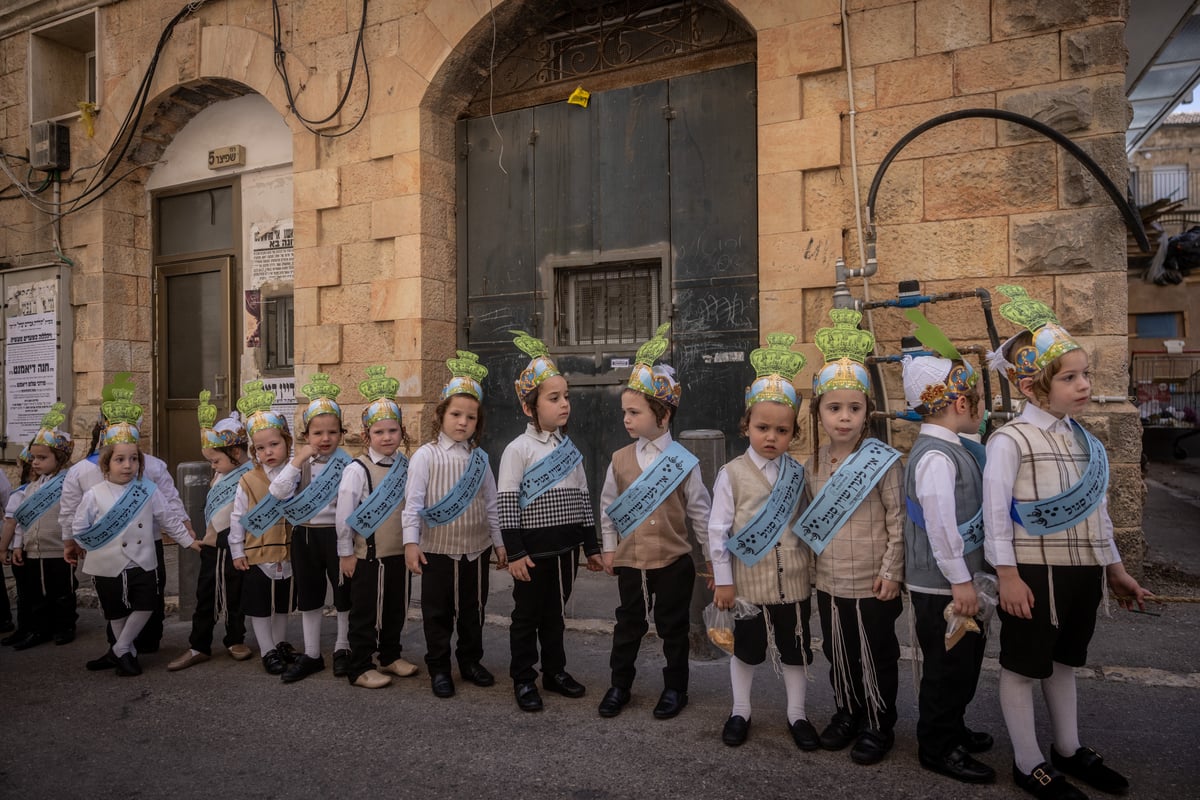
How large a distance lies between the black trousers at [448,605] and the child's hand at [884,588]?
194 centimetres

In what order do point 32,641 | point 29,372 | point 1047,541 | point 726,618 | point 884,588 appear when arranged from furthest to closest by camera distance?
point 29,372 < point 32,641 < point 726,618 < point 884,588 < point 1047,541

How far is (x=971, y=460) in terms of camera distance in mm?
2986

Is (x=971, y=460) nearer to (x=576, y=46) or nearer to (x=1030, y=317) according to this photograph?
(x=1030, y=317)

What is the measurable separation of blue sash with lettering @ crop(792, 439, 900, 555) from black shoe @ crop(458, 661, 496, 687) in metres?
1.83

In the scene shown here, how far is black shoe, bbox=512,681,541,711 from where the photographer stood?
3.68m

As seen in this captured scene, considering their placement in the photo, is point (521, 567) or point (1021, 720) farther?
point (521, 567)

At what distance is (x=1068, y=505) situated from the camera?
272cm

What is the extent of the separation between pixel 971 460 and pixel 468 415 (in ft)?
7.44

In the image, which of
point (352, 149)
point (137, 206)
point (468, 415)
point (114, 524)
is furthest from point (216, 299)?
point (468, 415)

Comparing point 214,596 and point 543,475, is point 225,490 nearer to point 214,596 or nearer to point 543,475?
point 214,596

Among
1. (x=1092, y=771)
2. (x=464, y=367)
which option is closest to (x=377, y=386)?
(x=464, y=367)

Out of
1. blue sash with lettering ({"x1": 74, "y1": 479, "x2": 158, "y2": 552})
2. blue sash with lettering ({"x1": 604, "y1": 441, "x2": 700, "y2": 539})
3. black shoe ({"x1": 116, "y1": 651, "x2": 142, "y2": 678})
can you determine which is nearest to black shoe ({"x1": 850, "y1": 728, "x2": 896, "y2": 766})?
blue sash with lettering ({"x1": 604, "y1": 441, "x2": 700, "y2": 539})

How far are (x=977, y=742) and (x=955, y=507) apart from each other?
0.95m

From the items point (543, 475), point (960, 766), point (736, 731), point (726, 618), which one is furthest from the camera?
point (543, 475)
